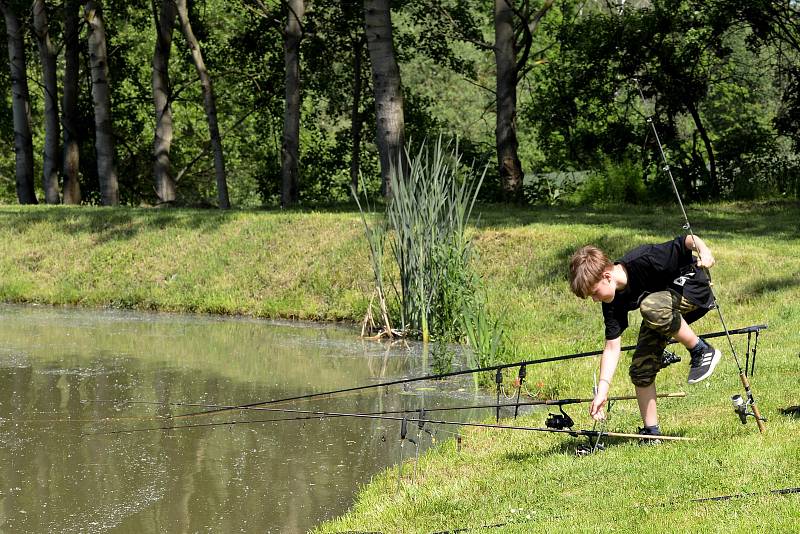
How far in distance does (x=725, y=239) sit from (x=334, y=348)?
501 centimetres

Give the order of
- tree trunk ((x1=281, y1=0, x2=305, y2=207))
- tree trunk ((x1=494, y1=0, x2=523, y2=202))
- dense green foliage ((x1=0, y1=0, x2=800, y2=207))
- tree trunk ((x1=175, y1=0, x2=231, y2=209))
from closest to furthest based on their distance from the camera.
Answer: tree trunk ((x1=494, y1=0, x2=523, y2=202))
dense green foliage ((x1=0, y1=0, x2=800, y2=207))
tree trunk ((x1=175, y1=0, x2=231, y2=209))
tree trunk ((x1=281, y1=0, x2=305, y2=207))

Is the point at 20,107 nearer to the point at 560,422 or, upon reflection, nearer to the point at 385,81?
the point at 385,81

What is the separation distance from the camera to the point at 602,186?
1997cm

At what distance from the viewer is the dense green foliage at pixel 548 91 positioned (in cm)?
1992

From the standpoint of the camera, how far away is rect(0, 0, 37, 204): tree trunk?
24500 mm

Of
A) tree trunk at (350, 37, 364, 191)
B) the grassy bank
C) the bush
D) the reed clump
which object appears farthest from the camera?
tree trunk at (350, 37, 364, 191)

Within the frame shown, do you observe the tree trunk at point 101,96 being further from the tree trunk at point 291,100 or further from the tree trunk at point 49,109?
the tree trunk at point 291,100

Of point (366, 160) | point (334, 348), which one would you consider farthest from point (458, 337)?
point (366, 160)

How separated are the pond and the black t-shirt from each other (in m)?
1.71

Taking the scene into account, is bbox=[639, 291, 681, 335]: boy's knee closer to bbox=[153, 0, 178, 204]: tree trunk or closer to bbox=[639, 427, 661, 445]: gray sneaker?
bbox=[639, 427, 661, 445]: gray sneaker

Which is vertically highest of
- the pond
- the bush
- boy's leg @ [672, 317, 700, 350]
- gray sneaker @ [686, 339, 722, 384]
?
the bush

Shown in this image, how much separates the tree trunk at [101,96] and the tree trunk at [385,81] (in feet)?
25.7

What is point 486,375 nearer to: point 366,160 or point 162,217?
point 162,217

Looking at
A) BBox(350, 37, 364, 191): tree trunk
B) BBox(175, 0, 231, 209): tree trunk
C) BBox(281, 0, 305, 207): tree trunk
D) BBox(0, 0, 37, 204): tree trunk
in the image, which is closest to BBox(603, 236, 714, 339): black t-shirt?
BBox(281, 0, 305, 207): tree trunk
